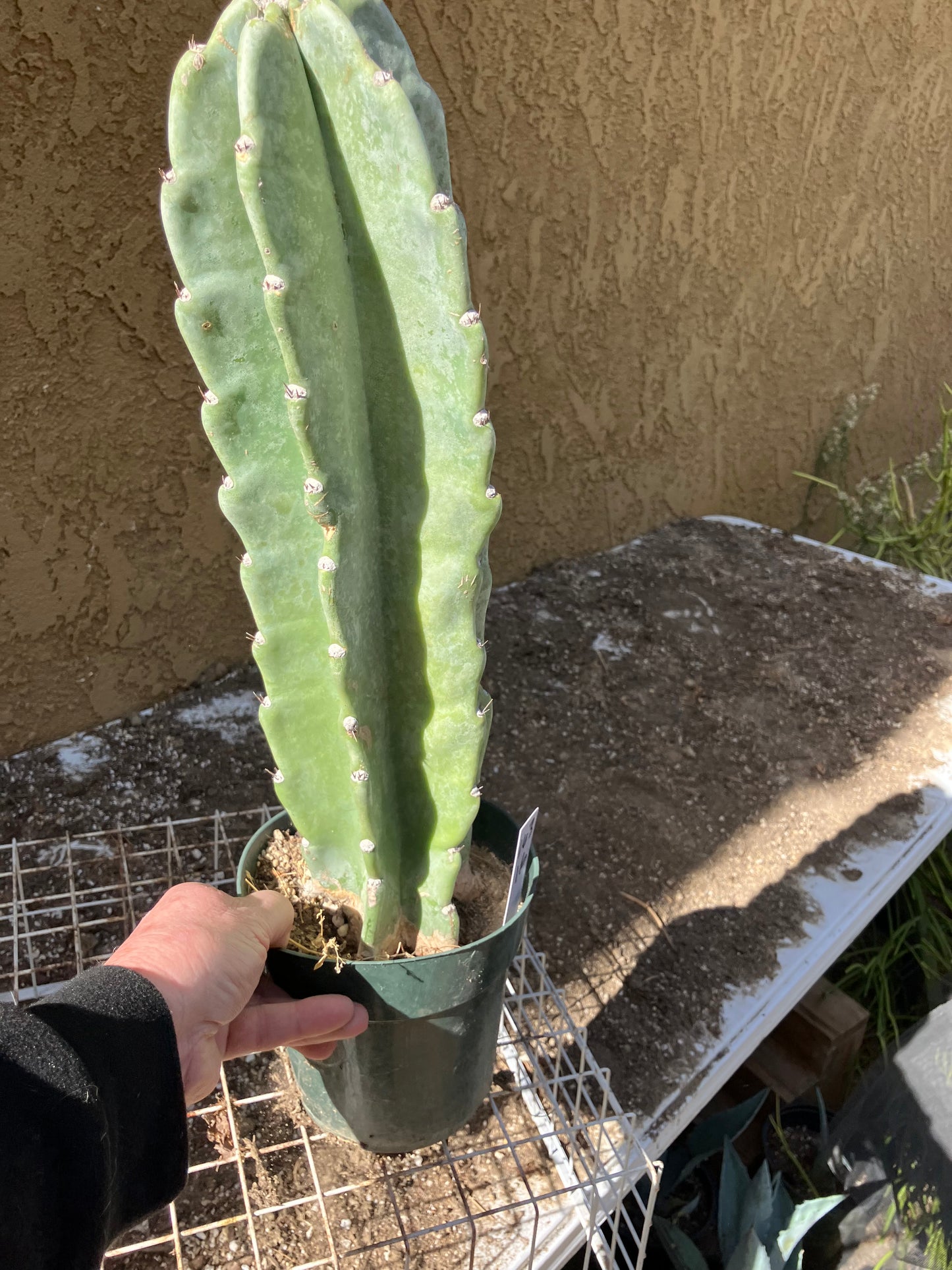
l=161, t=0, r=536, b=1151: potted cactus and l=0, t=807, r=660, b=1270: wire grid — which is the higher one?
l=161, t=0, r=536, b=1151: potted cactus

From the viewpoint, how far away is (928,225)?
3.57 meters

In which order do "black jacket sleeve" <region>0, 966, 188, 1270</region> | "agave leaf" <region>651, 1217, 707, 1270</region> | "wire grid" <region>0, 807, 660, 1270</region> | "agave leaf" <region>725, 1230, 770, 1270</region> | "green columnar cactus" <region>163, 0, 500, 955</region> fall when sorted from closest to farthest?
1. "black jacket sleeve" <region>0, 966, 188, 1270</region>
2. "green columnar cactus" <region>163, 0, 500, 955</region>
3. "wire grid" <region>0, 807, 660, 1270</region>
4. "agave leaf" <region>725, 1230, 770, 1270</region>
5. "agave leaf" <region>651, 1217, 707, 1270</region>

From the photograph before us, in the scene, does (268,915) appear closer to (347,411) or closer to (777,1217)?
(347,411)

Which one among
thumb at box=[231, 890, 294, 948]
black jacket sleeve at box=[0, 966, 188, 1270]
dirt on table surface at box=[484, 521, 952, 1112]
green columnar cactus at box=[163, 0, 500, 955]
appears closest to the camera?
black jacket sleeve at box=[0, 966, 188, 1270]

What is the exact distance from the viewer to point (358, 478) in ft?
2.52

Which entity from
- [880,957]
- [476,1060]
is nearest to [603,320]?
[880,957]

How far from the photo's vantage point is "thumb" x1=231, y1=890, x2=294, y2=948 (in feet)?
2.61

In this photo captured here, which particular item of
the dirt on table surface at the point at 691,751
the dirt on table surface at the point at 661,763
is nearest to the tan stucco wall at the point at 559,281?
the dirt on table surface at the point at 661,763

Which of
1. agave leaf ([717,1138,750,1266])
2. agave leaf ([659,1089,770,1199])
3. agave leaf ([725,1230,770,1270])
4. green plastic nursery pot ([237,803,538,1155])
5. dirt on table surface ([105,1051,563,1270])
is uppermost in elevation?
green plastic nursery pot ([237,803,538,1155])

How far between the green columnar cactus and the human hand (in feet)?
0.28

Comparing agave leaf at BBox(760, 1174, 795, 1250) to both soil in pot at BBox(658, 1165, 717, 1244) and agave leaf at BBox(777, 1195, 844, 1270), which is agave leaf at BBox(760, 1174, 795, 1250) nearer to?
agave leaf at BBox(777, 1195, 844, 1270)

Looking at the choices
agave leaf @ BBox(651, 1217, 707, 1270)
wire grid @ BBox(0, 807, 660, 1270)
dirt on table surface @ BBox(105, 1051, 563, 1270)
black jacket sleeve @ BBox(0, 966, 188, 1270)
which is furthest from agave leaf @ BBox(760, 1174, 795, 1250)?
black jacket sleeve @ BBox(0, 966, 188, 1270)

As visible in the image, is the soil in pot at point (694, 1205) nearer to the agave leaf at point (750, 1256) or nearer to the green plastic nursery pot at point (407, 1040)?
the agave leaf at point (750, 1256)

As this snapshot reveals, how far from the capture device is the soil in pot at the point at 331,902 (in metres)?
0.89
